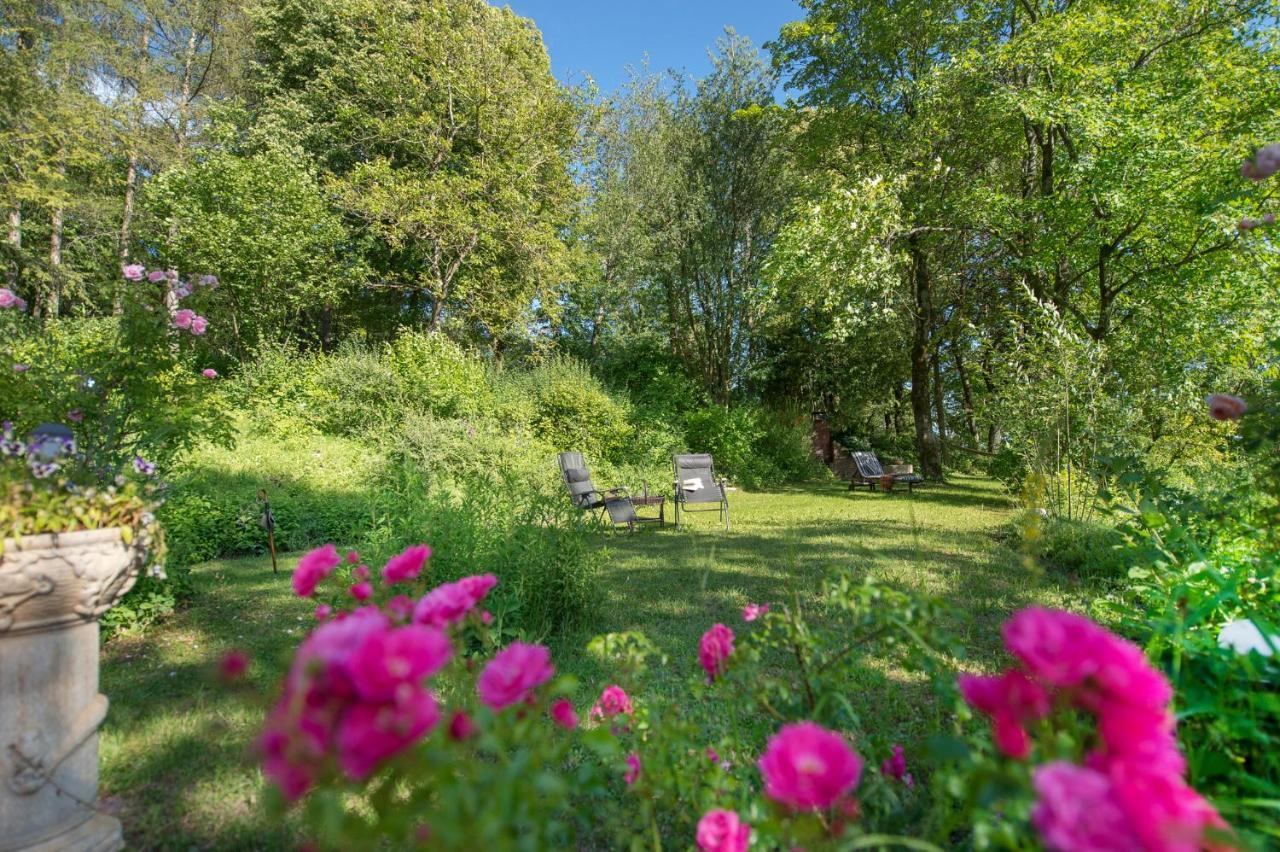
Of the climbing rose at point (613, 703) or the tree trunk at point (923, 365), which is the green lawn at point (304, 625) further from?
the tree trunk at point (923, 365)

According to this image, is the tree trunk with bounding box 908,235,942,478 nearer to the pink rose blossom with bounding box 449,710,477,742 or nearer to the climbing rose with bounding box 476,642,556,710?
the climbing rose with bounding box 476,642,556,710

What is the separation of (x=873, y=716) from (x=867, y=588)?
1240 mm

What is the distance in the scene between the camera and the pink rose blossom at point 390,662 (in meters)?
0.55

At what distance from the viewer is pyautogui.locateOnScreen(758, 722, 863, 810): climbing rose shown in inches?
28.5

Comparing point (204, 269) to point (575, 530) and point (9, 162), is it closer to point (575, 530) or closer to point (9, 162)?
point (9, 162)

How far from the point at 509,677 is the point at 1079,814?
24.9 inches

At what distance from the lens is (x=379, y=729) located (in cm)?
55

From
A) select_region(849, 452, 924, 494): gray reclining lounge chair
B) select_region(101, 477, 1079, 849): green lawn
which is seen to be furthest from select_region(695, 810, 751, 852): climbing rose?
select_region(849, 452, 924, 494): gray reclining lounge chair

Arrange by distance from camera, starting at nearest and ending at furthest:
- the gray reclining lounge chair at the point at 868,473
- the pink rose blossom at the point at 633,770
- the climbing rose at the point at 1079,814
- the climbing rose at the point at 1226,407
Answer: the climbing rose at the point at 1079,814
the pink rose blossom at the point at 633,770
the climbing rose at the point at 1226,407
the gray reclining lounge chair at the point at 868,473

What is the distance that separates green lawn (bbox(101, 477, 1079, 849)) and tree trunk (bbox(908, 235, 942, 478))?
4.88m

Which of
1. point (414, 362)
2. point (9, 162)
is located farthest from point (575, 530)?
point (9, 162)

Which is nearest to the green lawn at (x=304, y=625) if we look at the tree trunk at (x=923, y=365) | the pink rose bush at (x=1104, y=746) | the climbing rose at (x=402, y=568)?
the climbing rose at (x=402, y=568)

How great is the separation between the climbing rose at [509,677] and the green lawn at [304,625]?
25cm

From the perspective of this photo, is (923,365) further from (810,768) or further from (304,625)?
(810,768)
